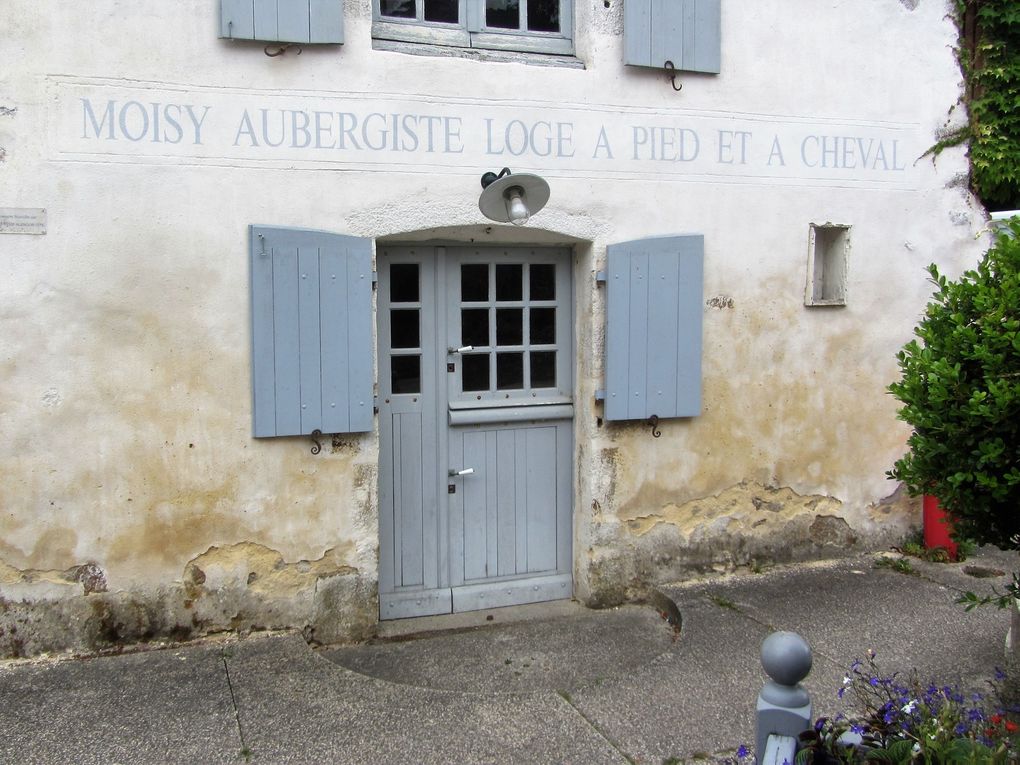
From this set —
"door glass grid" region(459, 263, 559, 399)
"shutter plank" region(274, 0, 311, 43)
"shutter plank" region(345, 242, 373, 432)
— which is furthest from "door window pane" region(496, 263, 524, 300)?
"shutter plank" region(274, 0, 311, 43)

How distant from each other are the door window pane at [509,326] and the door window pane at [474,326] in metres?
0.07

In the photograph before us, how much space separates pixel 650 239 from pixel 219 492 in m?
2.69

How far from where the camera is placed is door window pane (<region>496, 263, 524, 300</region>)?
525 cm

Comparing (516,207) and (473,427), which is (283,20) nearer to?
(516,207)

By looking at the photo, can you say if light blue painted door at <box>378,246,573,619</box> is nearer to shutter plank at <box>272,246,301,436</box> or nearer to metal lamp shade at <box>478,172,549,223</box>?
shutter plank at <box>272,246,301,436</box>

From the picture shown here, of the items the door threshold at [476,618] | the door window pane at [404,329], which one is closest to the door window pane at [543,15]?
the door window pane at [404,329]

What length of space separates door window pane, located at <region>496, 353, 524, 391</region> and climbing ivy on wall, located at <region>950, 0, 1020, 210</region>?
306 centimetres

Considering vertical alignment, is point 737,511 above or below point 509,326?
below

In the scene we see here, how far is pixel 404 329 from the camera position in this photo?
512 cm

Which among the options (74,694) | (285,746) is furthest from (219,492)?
(285,746)

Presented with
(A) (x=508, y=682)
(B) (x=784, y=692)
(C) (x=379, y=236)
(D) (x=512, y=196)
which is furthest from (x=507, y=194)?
(B) (x=784, y=692)

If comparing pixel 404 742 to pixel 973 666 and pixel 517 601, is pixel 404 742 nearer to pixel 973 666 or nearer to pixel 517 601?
pixel 517 601

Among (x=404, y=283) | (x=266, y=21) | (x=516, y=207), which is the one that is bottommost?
(x=404, y=283)

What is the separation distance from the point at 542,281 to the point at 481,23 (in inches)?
57.5
